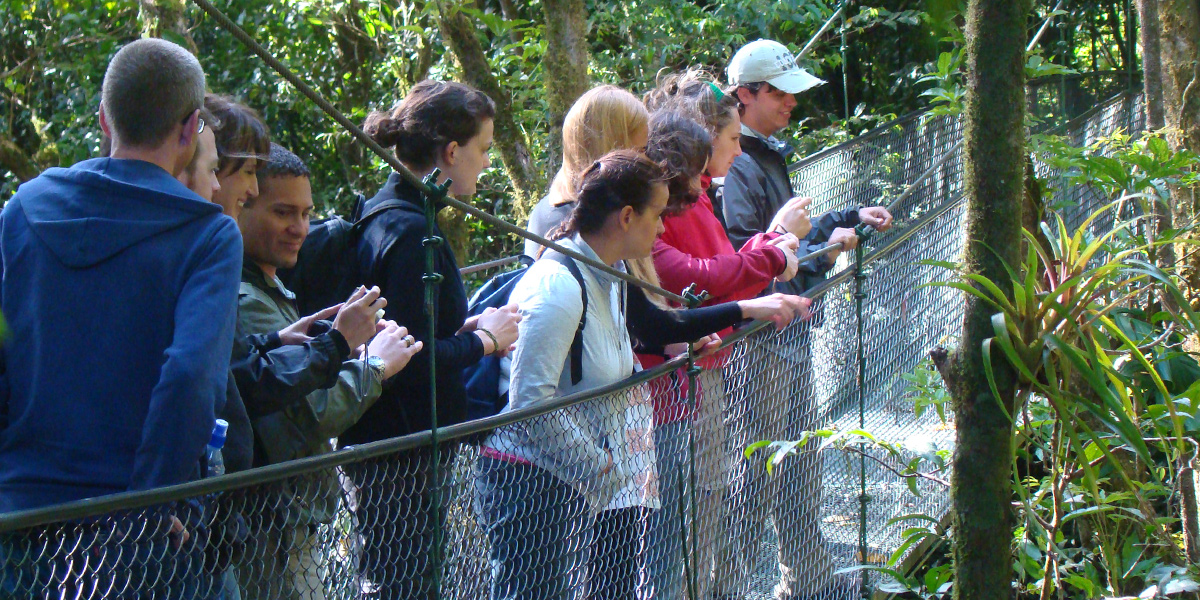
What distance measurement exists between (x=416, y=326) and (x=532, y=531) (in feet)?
1.48

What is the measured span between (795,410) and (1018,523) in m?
0.58

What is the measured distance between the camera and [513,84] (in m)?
5.81

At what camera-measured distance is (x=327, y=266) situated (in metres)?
2.20

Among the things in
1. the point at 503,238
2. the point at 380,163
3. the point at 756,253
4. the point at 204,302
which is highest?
the point at 204,302

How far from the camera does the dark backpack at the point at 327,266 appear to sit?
2.16 metres

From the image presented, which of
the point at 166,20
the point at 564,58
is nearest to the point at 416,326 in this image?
the point at 564,58

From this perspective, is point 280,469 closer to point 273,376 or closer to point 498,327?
point 273,376

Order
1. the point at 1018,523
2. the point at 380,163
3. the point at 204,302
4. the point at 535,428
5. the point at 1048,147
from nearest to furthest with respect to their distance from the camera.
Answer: the point at 204,302
the point at 535,428
the point at 1018,523
the point at 1048,147
the point at 380,163

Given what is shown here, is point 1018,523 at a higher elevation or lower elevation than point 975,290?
lower

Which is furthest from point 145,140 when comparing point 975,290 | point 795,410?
point 795,410

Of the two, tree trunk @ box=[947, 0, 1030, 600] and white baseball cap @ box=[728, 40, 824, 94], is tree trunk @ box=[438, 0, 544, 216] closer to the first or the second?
white baseball cap @ box=[728, 40, 824, 94]

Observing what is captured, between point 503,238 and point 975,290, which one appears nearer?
point 975,290

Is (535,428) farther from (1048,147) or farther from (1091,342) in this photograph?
(1048,147)

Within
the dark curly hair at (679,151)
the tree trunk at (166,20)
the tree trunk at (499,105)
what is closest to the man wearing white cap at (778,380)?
the dark curly hair at (679,151)
